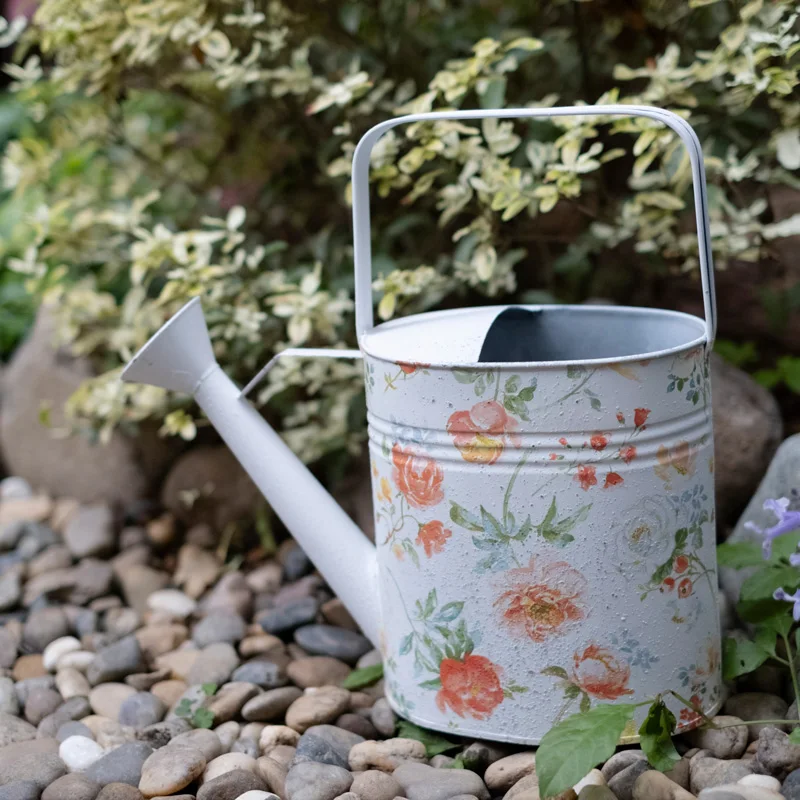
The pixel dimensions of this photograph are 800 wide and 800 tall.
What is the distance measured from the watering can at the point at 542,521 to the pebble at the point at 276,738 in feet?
0.52

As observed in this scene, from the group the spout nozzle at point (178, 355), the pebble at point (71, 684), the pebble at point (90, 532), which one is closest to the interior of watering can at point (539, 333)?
the spout nozzle at point (178, 355)

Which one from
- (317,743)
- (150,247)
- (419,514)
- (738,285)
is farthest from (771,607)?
(150,247)

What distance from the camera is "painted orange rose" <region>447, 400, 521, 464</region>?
1198mm

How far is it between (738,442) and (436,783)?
87 cm

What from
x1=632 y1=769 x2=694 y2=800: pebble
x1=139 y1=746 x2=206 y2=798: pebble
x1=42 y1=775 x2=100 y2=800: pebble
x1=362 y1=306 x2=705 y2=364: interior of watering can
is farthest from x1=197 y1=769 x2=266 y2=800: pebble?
x1=362 y1=306 x2=705 y2=364: interior of watering can

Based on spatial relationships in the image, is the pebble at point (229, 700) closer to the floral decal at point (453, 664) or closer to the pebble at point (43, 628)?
the floral decal at point (453, 664)

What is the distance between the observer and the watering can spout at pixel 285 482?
1.46 metres

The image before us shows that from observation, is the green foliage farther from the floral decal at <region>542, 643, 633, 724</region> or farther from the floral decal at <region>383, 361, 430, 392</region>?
the floral decal at <region>542, 643, 633, 724</region>

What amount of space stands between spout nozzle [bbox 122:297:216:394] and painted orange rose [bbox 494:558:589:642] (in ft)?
1.77

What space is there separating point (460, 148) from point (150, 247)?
1.88 feet

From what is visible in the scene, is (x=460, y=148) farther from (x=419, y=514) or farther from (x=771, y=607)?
(x=771, y=607)

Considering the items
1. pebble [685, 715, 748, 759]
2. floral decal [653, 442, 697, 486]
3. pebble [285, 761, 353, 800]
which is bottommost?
pebble [685, 715, 748, 759]

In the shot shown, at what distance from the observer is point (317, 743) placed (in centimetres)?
134

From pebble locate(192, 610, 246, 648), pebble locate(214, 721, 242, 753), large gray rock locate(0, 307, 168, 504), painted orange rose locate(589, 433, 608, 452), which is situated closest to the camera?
painted orange rose locate(589, 433, 608, 452)
